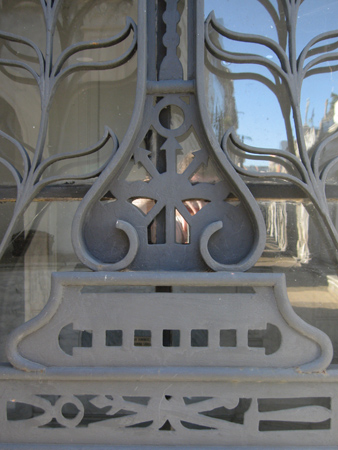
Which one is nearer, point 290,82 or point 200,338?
point 290,82

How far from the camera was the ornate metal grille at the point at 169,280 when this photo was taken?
46.9 inches

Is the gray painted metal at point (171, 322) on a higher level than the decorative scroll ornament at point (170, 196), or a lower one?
lower

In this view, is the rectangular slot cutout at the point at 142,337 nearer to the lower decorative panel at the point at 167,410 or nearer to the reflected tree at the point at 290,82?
the lower decorative panel at the point at 167,410

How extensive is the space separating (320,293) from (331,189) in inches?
17.0

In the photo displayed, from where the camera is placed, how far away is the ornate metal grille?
119 cm

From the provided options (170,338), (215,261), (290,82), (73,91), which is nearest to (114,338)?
(170,338)

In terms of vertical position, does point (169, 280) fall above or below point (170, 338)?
above

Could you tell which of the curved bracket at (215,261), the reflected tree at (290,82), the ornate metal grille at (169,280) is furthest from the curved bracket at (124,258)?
the reflected tree at (290,82)

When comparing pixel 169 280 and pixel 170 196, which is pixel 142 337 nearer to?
pixel 169 280

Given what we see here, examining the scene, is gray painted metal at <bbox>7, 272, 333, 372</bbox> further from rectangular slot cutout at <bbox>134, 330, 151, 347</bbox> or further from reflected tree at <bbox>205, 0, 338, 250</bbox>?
reflected tree at <bbox>205, 0, 338, 250</bbox>

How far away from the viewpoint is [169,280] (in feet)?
3.89

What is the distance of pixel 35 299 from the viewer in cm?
147

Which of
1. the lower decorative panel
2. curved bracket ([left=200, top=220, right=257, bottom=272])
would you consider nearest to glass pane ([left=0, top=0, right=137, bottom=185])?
curved bracket ([left=200, top=220, right=257, bottom=272])

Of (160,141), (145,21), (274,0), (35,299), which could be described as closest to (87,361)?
(35,299)
